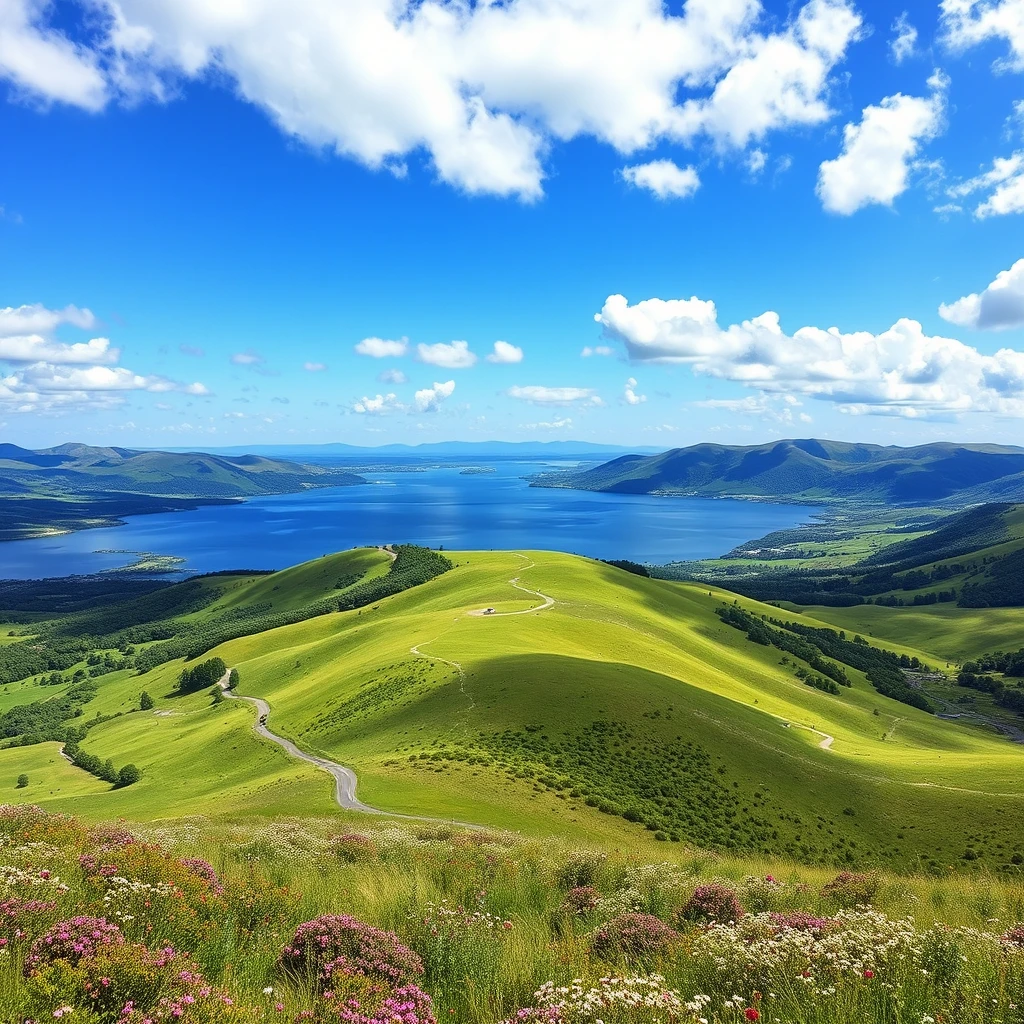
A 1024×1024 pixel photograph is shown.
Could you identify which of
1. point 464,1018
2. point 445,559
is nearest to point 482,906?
point 464,1018

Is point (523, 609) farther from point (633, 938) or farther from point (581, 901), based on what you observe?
point (633, 938)

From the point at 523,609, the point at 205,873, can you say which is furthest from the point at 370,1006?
the point at 523,609

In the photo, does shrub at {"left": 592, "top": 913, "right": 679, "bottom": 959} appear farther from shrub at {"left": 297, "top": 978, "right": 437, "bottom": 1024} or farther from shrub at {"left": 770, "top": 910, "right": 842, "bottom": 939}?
shrub at {"left": 297, "top": 978, "right": 437, "bottom": 1024}

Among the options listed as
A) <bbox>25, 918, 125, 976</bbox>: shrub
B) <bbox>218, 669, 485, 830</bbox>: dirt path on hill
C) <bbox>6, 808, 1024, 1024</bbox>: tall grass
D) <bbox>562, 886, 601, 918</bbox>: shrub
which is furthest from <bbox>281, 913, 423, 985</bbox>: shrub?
<bbox>218, 669, 485, 830</bbox>: dirt path on hill

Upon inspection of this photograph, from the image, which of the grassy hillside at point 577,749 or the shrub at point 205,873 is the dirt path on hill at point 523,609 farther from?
the shrub at point 205,873

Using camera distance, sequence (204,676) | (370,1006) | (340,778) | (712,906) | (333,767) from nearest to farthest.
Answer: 1. (370,1006)
2. (712,906)
3. (340,778)
4. (333,767)
5. (204,676)

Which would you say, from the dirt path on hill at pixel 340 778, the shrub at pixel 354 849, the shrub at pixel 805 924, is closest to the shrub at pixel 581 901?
the shrub at pixel 805 924
